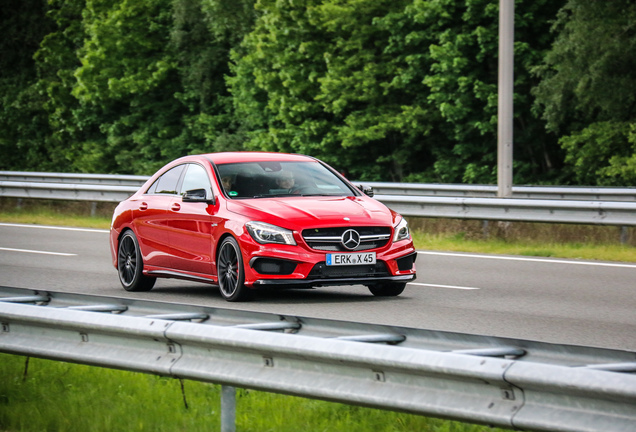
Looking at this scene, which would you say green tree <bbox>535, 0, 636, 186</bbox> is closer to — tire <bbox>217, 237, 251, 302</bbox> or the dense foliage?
the dense foliage

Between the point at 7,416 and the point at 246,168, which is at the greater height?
the point at 246,168

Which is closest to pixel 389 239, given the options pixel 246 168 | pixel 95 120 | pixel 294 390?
pixel 246 168

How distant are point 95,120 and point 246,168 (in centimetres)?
4700

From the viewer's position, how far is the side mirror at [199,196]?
1169cm

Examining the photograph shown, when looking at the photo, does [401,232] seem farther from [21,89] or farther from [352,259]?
[21,89]

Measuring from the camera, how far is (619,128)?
106 feet

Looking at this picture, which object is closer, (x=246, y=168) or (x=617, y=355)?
(x=617, y=355)

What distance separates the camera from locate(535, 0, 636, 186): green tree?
102ft

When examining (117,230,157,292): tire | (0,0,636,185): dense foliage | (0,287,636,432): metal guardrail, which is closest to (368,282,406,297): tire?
(117,230,157,292): tire

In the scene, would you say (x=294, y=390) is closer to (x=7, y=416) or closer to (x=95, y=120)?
(x=7, y=416)

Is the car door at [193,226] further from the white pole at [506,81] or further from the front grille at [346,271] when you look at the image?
the white pole at [506,81]

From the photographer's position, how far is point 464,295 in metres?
12.2

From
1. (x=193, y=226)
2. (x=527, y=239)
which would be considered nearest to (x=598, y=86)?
(x=527, y=239)

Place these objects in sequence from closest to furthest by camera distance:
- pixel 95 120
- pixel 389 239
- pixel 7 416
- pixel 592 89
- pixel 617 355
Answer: pixel 617 355, pixel 7 416, pixel 389 239, pixel 592 89, pixel 95 120
